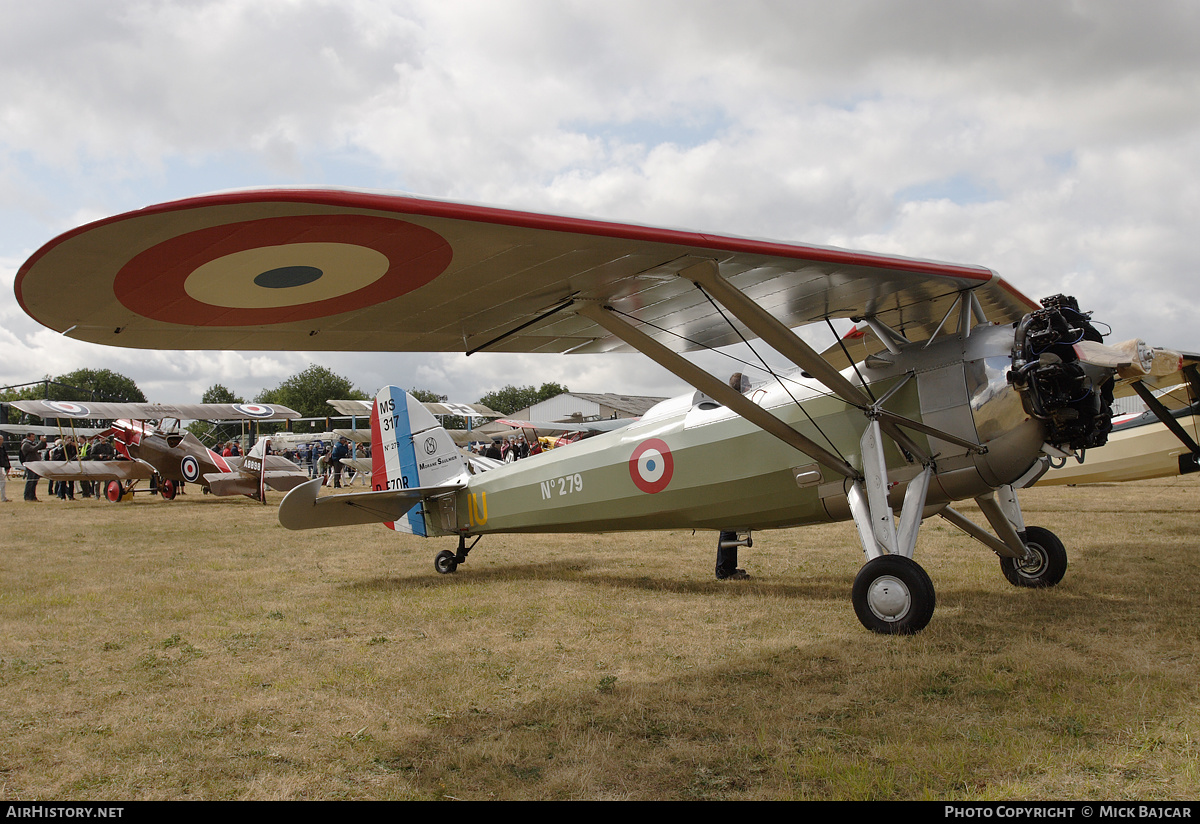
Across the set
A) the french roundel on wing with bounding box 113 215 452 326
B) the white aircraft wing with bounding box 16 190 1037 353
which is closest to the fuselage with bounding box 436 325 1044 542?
the white aircraft wing with bounding box 16 190 1037 353

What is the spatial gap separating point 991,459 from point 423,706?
4124 mm

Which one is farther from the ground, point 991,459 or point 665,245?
point 665,245

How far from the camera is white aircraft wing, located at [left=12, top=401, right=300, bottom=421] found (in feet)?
67.4

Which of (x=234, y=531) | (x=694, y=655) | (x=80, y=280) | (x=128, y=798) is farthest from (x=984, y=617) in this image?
(x=234, y=531)

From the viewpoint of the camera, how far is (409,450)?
366 inches

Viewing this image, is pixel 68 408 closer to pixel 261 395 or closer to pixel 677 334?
pixel 677 334

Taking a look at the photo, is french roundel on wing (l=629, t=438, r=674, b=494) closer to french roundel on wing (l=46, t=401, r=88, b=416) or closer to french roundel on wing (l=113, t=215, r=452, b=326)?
french roundel on wing (l=113, t=215, r=452, b=326)

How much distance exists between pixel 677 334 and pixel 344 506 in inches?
159

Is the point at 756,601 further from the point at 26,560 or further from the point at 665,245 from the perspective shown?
the point at 26,560

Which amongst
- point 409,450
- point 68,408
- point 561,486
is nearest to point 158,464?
point 68,408

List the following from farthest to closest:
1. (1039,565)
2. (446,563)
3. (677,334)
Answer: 1. (446,563)
2. (1039,565)
3. (677,334)

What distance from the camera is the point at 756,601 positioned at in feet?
21.2

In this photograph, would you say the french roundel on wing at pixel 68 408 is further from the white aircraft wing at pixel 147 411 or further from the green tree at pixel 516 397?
the green tree at pixel 516 397

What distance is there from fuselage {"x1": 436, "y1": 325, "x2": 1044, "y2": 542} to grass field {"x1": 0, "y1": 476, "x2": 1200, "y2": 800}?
0.79 metres
